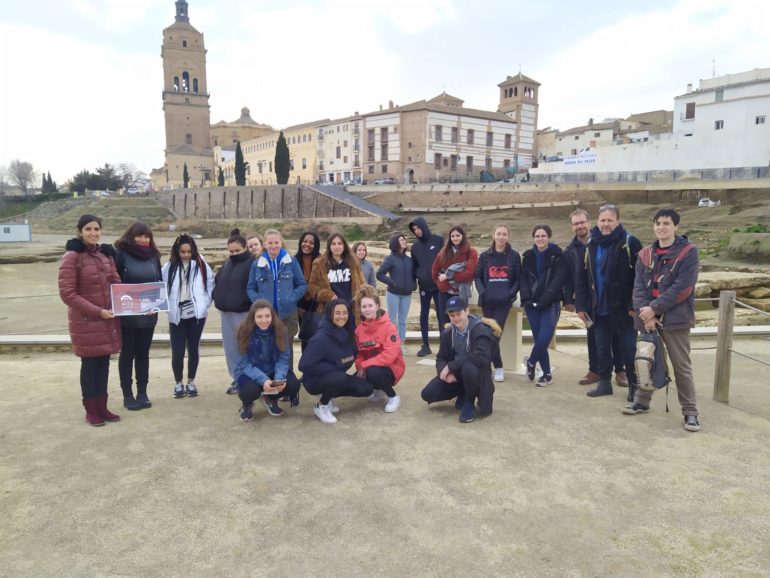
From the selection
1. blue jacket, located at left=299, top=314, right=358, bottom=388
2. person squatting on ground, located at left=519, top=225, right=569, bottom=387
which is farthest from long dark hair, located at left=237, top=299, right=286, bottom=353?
person squatting on ground, located at left=519, top=225, right=569, bottom=387

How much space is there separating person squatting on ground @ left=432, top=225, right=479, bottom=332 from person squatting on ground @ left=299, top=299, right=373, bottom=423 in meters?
1.76

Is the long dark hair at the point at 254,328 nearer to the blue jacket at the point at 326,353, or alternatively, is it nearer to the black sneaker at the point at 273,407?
the blue jacket at the point at 326,353

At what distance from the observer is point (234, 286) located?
5.11 m

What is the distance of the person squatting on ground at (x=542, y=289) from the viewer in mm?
5301

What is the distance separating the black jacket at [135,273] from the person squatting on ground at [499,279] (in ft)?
11.1

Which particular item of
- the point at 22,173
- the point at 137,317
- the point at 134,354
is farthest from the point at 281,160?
the point at 22,173

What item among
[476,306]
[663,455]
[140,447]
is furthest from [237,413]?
[663,455]

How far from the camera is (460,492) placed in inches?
130

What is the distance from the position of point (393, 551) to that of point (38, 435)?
3.30 meters

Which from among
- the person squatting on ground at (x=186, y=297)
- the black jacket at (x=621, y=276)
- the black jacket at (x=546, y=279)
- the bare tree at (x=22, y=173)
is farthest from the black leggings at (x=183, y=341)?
the bare tree at (x=22, y=173)

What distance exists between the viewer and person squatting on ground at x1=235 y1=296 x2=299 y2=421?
4477mm

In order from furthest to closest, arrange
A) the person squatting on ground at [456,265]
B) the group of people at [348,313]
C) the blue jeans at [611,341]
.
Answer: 1. the person squatting on ground at [456,265]
2. the blue jeans at [611,341]
3. the group of people at [348,313]

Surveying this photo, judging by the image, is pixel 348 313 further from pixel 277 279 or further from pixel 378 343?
pixel 277 279

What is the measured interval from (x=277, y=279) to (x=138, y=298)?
1262 millimetres
